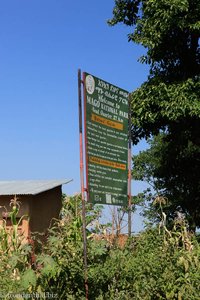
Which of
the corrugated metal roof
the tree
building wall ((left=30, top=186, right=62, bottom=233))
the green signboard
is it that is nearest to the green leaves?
the green signboard

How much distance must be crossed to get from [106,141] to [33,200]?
1083 cm

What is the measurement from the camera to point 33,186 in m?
19.0

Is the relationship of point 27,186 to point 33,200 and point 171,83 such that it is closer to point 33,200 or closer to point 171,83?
point 33,200

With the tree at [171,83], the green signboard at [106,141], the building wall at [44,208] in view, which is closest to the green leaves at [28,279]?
the green signboard at [106,141]

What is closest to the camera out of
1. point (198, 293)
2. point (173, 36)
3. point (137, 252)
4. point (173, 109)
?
point (198, 293)

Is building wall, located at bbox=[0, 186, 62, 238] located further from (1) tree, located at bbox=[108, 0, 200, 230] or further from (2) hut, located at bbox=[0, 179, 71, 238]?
(1) tree, located at bbox=[108, 0, 200, 230]

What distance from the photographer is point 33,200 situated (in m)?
18.4

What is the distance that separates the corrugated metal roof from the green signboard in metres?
9.26

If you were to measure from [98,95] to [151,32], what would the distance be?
908 cm

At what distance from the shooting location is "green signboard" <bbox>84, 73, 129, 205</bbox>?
7492 millimetres

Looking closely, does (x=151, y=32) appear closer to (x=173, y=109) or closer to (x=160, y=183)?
(x=173, y=109)

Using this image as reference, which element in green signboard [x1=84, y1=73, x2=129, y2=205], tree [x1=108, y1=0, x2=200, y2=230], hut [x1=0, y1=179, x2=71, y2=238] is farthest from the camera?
hut [x1=0, y1=179, x2=71, y2=238]

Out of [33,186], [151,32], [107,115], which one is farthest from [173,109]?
[107,115]

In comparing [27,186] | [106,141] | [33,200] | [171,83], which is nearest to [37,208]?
[33,200]
